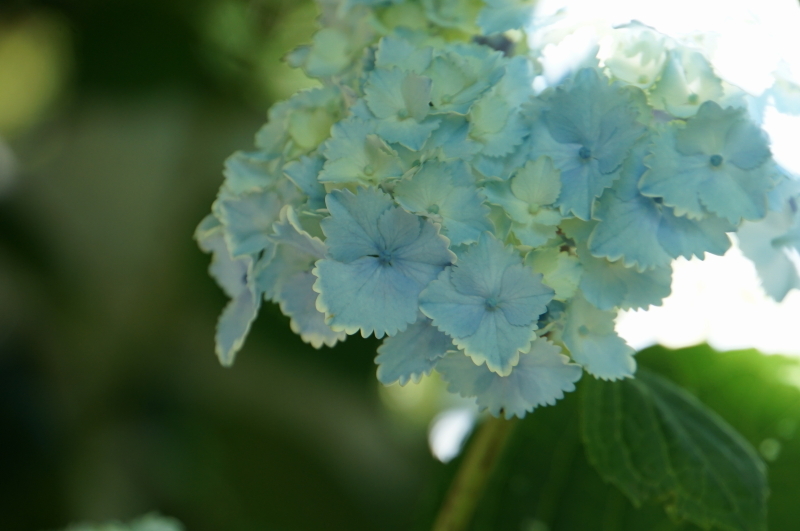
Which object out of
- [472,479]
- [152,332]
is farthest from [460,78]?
[152,332]

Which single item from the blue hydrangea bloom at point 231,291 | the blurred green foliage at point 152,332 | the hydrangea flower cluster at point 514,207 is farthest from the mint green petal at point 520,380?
the blurred green foliage at point 152,332

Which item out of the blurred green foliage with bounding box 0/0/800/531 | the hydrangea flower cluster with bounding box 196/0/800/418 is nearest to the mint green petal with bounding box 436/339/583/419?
the hydrangea flower cluster with bounding box 196/0/800/418

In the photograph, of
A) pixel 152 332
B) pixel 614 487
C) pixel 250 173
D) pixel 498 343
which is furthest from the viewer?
pixel 152 332

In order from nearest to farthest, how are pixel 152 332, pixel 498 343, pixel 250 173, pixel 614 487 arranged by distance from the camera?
pixel 498 343, pixel 250 173, pixel 614 487, pixel 152 332

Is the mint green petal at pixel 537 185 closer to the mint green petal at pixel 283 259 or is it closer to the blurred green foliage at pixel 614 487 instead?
the mint green petal at pixel 283 259

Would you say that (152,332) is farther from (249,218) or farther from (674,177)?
(674,177)

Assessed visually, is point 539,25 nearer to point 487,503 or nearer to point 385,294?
point 385,294

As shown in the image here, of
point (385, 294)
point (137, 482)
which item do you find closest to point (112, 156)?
point (137, 482)

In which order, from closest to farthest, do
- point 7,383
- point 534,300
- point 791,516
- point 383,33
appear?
point 534,300 < point 383,33 < point 791,516 < point 7,383

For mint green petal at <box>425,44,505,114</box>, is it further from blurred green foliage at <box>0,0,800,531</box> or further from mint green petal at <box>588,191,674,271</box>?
blurred green foliage at <box>0,0,800,531</box>
